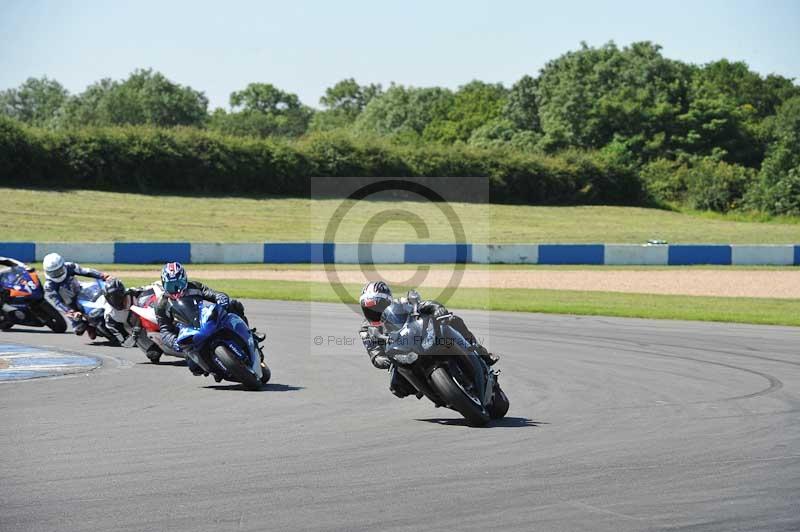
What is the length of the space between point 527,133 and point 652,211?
63.8 feet

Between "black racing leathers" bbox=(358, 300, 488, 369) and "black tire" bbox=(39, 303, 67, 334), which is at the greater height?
"black racing leathers" bbox=(358, 300, 488, 369)

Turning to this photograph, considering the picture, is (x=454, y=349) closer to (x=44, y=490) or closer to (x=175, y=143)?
(x=44, y=490)

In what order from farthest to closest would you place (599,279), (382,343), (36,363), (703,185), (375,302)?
(703,185), (599,279), (36,363), (375,302), (382,343)

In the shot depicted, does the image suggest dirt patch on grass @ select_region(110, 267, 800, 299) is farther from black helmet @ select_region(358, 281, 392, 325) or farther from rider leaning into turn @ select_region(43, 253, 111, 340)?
black helmet @ select_region(358, 281, 392, 325)

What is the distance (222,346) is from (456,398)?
132 inches

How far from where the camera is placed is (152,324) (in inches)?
559

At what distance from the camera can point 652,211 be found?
6162 centimetres

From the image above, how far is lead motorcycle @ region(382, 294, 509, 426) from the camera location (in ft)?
31.3

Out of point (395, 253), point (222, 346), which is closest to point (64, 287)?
point (222, 346)

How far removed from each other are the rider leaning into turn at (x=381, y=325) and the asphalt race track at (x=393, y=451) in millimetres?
408

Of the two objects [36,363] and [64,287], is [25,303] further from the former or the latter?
[36,363]

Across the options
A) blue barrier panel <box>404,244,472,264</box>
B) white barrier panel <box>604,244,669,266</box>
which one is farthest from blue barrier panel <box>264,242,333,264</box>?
white barrier panel <box>604,244,669,266</box>

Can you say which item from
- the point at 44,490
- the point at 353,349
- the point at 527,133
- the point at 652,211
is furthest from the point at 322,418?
the point at 527,133

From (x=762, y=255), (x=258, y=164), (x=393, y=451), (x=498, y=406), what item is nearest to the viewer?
(x=393, y=451)
